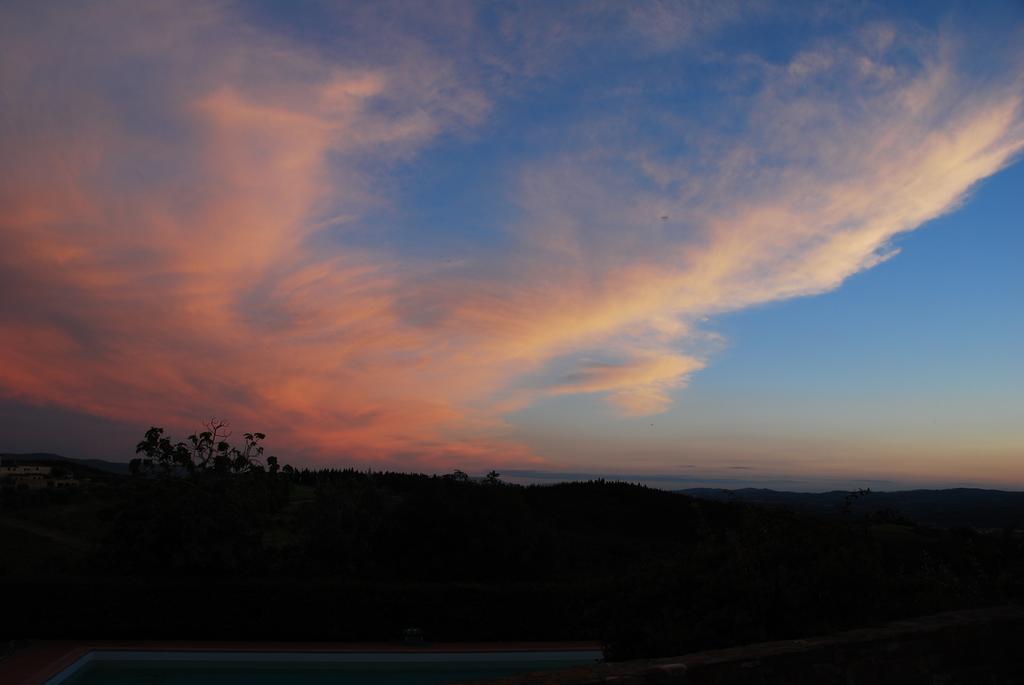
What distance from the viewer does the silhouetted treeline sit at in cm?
520

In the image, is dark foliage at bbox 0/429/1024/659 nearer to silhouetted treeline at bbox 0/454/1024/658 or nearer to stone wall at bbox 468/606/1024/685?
silhouetted treeline at bbox 0/454/1024/658

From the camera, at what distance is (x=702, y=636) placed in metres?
4.77

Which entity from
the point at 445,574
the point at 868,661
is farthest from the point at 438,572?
the point at 868,661

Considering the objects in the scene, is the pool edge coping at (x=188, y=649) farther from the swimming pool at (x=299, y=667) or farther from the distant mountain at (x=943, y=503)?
the distant mountain at (x=943, y=503)

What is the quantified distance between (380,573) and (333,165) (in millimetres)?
8607

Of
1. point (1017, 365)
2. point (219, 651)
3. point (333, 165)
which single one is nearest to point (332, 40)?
point (333, 165)

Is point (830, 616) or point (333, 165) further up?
point (333, 165)

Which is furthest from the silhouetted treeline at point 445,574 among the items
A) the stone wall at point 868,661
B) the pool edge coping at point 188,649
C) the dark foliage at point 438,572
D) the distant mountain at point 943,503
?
the distant mountain at point 943,503

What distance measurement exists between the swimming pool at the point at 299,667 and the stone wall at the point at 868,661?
6.21m

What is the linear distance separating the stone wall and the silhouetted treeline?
0.42m

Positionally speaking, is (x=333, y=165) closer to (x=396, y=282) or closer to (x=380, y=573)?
(x=396, y=282)

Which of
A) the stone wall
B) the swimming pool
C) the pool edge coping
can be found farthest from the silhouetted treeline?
the swimming pool

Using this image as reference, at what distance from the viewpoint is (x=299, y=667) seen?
1052cm

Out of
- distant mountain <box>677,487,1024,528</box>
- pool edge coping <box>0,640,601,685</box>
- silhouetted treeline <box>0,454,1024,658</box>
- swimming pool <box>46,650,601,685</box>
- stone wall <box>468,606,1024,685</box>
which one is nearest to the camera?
stone wall <box>468,606,1024,685</box>
